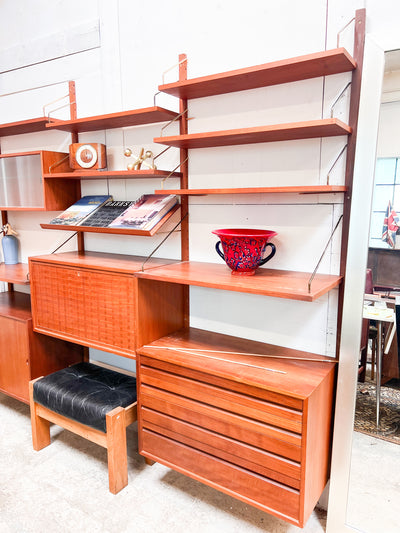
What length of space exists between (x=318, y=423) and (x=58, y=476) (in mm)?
1528

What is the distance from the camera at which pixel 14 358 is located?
2.66 metres

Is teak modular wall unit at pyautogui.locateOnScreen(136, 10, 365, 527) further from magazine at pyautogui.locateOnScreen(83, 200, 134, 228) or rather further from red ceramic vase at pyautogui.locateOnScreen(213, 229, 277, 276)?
magazine at pyautogui.locateOnScreen(83, 200, 134, 228)

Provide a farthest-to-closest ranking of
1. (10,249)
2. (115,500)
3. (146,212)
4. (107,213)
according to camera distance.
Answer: (10,249)
(107,213)
(146,212)
(115,500)

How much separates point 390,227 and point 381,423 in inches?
34.9

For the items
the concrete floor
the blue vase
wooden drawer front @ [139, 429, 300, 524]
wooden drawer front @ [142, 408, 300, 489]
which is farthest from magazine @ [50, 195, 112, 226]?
the concrete floor

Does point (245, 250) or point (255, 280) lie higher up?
point (245, 250)

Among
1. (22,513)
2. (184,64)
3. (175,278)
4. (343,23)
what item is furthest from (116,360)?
(343,23)

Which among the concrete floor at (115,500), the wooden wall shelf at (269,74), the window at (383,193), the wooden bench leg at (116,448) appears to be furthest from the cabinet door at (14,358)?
the window at (383,193)

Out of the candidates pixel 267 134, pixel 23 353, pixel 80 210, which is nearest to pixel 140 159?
pixel 80 210

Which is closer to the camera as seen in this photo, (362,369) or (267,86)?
(362,369)

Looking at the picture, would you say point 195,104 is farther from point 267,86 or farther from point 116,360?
point 116,360

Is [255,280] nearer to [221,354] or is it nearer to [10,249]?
[221,354]

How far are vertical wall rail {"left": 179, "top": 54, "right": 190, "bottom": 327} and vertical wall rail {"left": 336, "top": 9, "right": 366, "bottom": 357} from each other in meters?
0.87

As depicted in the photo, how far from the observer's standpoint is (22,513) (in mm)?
1944
